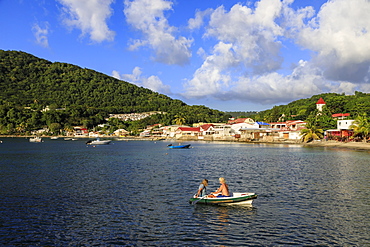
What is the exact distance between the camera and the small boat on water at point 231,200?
21742mm

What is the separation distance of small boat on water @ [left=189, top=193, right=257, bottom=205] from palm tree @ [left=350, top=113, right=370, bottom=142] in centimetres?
7330

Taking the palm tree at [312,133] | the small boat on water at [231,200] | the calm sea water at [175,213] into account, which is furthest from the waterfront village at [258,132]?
the small boat on water at [231,200]

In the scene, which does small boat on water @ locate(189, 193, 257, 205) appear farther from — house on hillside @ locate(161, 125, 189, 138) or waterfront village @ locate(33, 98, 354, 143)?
house on hillside @ locate(161, 125, 189, 138)

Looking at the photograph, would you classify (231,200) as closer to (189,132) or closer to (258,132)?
(258,132)

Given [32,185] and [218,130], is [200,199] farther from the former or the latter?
[218,130]

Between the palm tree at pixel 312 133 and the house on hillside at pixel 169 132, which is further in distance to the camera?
the house on hillside at pixel 169 132

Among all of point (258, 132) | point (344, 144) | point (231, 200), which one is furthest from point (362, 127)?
point (231, 200)

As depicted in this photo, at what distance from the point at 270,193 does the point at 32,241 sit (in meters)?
18.0

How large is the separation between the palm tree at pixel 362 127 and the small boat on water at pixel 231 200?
73301 millimetres

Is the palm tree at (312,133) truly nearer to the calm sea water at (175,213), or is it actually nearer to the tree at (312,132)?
the tree at (312,132)

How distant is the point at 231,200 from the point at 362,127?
74723 millimetres

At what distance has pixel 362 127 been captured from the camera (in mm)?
82812

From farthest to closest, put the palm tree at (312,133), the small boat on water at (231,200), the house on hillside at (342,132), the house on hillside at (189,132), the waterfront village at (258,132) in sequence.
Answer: the house on hillside at (189,132) < the palm tree at (312,133) < the waterfront village at (258,132) < the house on hillside at (342,132) < the small boat on water at (231,200)

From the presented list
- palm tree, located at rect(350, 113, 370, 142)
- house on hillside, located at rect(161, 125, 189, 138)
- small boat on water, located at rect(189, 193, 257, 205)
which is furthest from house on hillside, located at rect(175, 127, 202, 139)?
small boat on water, located at rect(189, 193, 257, 205)
